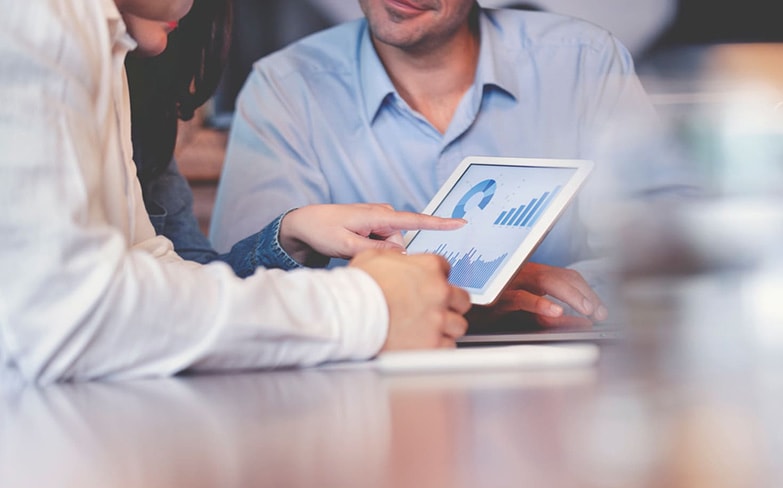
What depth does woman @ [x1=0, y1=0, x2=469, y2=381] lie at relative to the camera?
0.78 m

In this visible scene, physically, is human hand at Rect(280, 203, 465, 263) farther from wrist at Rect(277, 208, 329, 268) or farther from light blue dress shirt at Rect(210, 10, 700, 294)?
light blue dress shirt at Rect(210, 10, 700, 294)

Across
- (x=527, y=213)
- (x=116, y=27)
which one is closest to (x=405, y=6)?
(x=527, y=213)

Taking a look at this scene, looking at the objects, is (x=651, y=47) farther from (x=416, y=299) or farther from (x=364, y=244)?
(x=416, y=299)

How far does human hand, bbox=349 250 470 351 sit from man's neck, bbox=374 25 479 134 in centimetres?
110

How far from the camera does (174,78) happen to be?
5.16ft

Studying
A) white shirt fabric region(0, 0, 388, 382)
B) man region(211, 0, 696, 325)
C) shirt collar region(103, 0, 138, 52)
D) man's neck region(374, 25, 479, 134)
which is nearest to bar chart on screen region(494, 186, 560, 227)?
white shirt fabric region(0, 0, 388, 382)

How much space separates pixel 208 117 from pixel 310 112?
1201 millimetres

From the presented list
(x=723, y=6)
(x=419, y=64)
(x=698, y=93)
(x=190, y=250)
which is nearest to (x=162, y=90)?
(x=190, y=250)

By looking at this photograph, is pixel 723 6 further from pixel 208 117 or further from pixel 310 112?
pixel 310 112

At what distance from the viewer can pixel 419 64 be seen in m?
2.05

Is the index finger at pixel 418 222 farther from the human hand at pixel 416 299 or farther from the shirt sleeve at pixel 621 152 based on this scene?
the shirt sleeve at pixel 621 152

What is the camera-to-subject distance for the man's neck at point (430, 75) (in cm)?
204

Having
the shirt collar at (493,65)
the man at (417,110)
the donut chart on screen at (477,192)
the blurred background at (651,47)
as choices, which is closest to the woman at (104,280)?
the donut chart on screen at (477,192)

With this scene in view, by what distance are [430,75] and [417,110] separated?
8 cm
